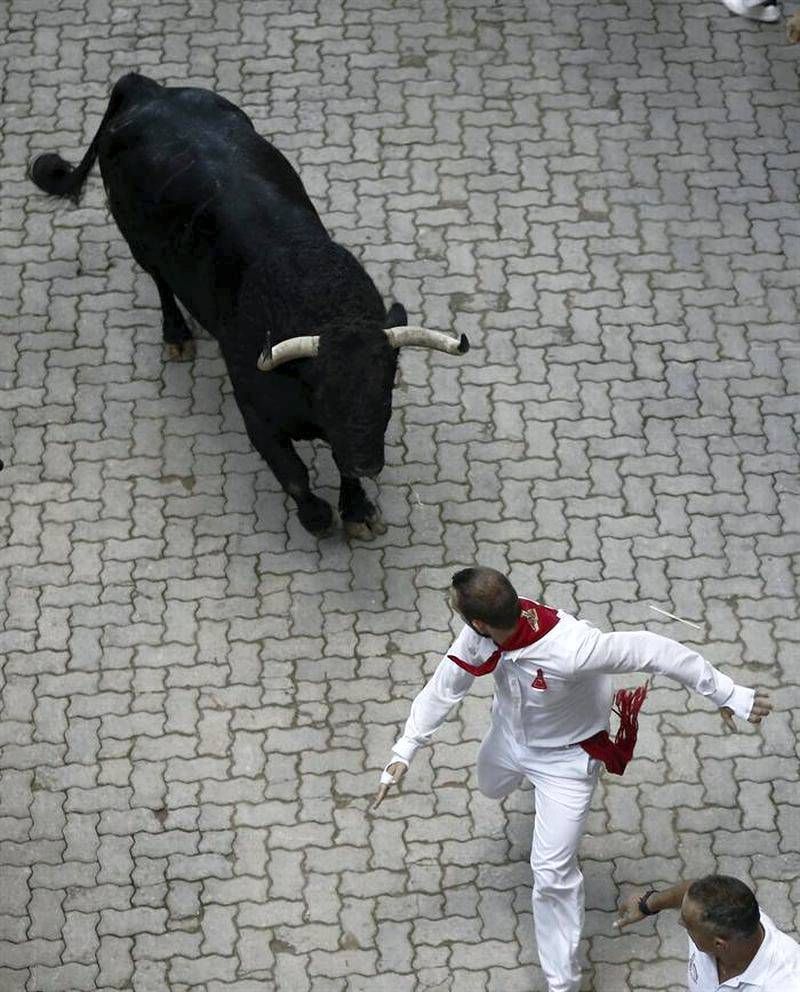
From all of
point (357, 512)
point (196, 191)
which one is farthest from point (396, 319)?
point (196, 191)

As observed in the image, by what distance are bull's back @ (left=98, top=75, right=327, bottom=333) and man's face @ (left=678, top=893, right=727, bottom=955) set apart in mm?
4213

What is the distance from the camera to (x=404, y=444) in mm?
9055

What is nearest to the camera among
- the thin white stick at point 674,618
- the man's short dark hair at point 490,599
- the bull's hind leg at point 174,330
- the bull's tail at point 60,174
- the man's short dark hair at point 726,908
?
the man's short dark hair at point 726,908

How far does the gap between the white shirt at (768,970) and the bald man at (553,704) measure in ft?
3.40

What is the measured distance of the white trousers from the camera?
21.2 feet

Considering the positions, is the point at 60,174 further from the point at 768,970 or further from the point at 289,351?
the point at 768,970

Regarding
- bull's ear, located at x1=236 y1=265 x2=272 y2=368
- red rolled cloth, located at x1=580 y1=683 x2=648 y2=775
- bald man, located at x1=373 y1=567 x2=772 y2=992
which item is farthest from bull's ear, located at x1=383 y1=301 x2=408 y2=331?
red rolled cloth, located at x1=580 y1=683 x2=648 y2=775

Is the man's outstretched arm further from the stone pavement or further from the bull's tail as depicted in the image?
the bull's tail

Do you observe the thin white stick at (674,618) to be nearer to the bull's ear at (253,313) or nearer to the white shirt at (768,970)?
the bull's ear at (253,313)

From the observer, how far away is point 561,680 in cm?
616

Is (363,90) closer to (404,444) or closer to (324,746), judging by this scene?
(404,444)

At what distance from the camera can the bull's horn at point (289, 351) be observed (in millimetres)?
7438

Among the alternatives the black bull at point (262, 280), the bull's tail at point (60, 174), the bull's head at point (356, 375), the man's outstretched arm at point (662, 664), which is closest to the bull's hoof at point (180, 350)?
the black bull at point (262, 280)

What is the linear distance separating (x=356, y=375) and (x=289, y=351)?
35 cm
